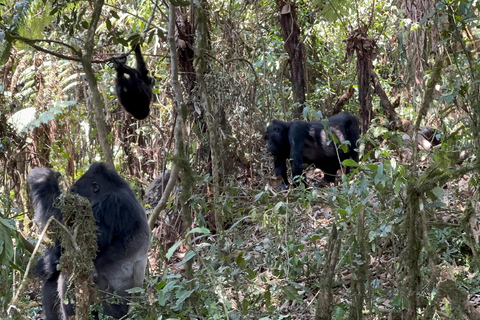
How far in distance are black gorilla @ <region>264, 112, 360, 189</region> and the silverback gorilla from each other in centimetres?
342

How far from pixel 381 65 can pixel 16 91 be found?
6.38m

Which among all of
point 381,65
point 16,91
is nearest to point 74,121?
point 16,91

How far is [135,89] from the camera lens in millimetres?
4996

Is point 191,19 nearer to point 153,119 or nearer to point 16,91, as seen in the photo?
point 153,119

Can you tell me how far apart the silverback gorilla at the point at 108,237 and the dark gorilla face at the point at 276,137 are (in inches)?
131

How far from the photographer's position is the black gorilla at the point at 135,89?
4980mm

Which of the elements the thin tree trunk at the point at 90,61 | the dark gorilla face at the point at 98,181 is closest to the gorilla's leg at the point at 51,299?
the dark gorilla face at the point at 98,181

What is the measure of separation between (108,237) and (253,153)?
296 centimetres

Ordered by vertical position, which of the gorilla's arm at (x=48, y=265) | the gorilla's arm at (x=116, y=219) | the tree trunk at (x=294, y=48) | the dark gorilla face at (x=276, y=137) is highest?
the tree trunk at (x=294, y=48)

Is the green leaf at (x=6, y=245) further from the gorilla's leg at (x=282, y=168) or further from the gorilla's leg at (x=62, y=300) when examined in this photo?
the gorilla's leg at (x=282, y=168)

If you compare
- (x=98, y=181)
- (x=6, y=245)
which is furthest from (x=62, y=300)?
(x=6, y=245)

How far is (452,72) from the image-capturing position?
137 inches

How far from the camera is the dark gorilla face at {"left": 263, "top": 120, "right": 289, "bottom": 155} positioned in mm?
7234

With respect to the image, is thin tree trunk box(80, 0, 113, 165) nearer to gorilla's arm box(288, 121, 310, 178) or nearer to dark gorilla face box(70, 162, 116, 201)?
dark gorilla face box(70, 162, 116, 201)
